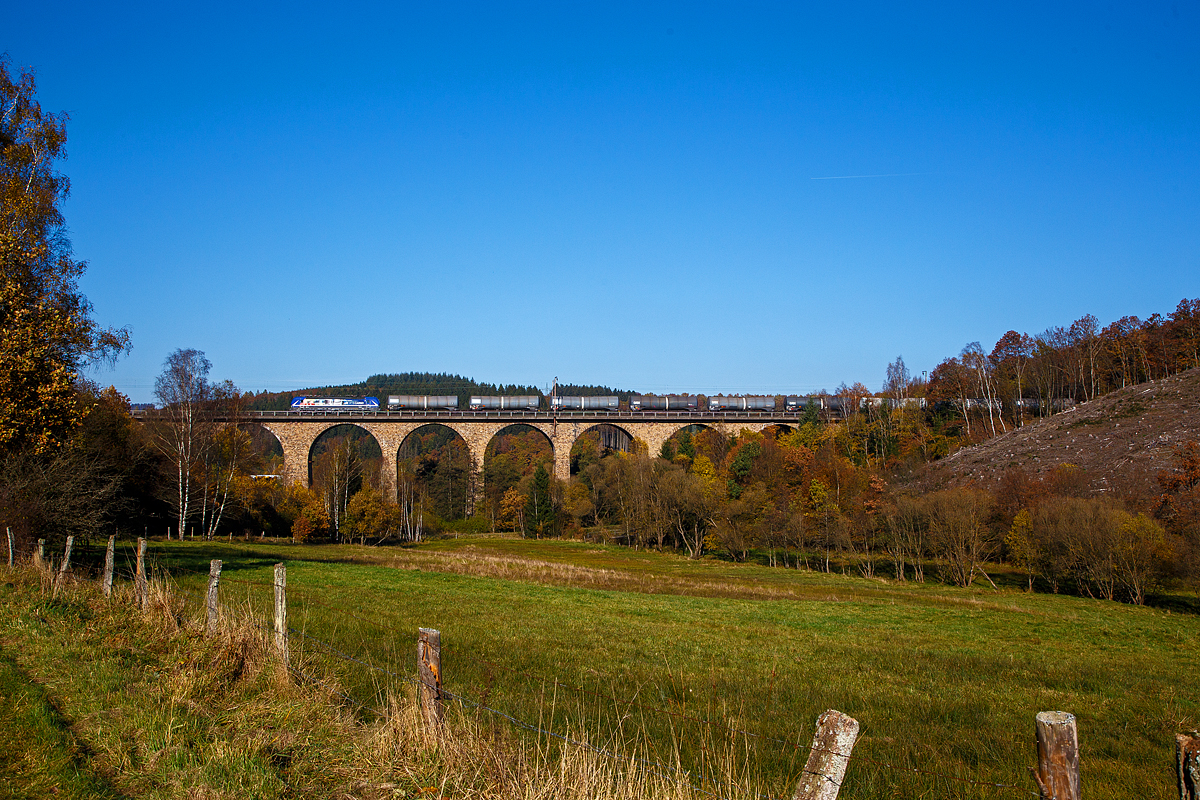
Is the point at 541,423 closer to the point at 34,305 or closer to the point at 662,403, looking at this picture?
the point at 662,403

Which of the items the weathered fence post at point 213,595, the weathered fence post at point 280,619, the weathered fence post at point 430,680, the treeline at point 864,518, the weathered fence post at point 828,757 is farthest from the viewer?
the treeline at point 864,518

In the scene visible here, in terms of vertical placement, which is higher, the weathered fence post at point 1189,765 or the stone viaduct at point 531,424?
the stone viaduct at point 531,424

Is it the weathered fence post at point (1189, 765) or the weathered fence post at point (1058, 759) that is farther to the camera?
the weathered fence post at point (1058, 759)

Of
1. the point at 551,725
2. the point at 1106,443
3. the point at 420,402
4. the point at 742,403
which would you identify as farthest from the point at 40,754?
the point at 742,403

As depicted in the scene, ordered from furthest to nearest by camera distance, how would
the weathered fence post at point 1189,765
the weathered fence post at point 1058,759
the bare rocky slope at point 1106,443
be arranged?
the bare rocky slope at point 1106,443
the weathered fence post at point 1058,759
the weathered fence post at point 1189,765

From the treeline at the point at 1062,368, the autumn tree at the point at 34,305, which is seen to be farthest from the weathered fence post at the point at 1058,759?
the treeline at the point at 1062,368

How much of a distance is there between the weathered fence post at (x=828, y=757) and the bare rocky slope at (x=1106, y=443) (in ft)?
158

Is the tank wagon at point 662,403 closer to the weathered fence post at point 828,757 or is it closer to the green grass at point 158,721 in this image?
the green grass at point 158,721

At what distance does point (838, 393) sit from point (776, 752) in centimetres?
8147

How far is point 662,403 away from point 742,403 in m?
8.84

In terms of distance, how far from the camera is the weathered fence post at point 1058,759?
2578mm

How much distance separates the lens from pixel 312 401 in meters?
75.9

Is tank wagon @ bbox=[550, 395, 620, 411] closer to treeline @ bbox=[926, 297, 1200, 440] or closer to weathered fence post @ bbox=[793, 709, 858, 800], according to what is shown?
treeline @ bbox=[926, 297, 1200, 440]

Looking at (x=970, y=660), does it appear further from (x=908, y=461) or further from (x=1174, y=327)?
(x=1174, y=327)
